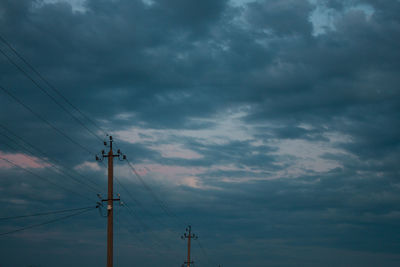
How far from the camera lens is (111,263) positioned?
38188 mm

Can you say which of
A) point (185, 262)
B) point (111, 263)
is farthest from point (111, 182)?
point (185, 262)

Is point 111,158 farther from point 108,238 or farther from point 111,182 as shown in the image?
point 108,238

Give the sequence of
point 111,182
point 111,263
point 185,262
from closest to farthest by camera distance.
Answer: point 111,263
point 111,182
point 185,262

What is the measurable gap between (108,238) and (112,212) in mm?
2274

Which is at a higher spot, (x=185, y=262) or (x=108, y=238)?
(x=108, y=238)

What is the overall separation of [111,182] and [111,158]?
243cm

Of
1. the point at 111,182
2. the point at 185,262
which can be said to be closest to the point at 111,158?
the point at 111,182

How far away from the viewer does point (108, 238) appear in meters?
38.8

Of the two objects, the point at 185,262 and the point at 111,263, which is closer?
A: the point at 111,263

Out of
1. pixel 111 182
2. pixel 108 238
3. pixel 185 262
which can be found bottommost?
pixel 185 262

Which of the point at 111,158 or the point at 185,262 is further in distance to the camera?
the point at 185,262

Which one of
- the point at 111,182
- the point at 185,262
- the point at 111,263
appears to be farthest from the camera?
the point at 185,262

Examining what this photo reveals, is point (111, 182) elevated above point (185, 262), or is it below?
above

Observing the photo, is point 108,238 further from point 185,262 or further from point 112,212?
point 185,262
